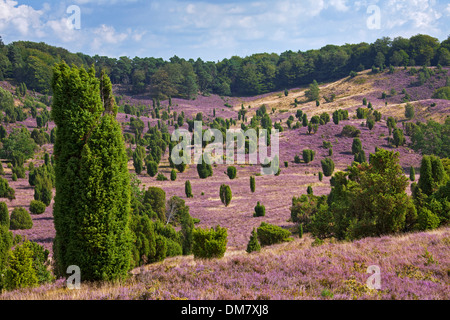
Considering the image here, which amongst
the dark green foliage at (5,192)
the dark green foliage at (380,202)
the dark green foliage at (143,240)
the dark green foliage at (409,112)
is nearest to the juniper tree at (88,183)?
the dark green foliage at (143,240)

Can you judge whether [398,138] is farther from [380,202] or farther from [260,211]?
[380,202]

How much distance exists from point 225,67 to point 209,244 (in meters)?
142

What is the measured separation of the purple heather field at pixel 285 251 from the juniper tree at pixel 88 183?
82 centimetres

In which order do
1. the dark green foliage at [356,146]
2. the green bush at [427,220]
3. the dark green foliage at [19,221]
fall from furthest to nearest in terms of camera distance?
1. the dark green foliage at [356,146]
2. the dark green foliage at [19,221]
3. the green bush at [427,220]

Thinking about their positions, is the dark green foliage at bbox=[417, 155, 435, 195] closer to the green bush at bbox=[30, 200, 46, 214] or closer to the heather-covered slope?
the heather-covered slope

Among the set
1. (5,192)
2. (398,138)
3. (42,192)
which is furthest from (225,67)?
(5,192)

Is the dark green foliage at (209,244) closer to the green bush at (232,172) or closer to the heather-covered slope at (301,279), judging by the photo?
the heather-covered slope at (301,279)

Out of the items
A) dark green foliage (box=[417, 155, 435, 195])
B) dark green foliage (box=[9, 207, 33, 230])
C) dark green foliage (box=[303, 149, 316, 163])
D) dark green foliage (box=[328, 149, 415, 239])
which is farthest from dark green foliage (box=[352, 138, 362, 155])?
dark green foliage (box=[9, 207, 33, 230])

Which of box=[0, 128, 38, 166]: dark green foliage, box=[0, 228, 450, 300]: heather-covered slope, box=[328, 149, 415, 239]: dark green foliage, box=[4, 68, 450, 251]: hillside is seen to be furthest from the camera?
box=[0, 128, 38, 166]: dark green foliage

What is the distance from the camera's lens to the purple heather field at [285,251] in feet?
23.7

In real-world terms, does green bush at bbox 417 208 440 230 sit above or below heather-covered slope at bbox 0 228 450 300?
below

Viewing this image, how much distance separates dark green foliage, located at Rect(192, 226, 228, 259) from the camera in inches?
502

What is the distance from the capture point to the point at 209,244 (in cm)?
1277

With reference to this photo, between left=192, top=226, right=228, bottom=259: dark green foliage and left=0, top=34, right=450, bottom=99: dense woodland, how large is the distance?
4131 inches
